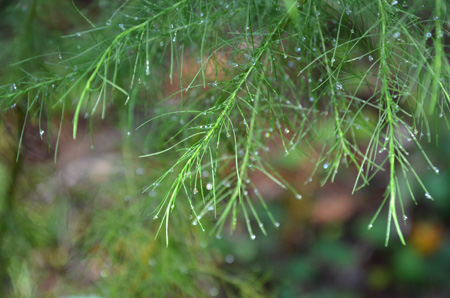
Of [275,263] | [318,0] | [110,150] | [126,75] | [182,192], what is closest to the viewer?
[318,0]

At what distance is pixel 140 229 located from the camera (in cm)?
90

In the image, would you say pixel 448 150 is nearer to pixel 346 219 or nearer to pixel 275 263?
pixel 346 219

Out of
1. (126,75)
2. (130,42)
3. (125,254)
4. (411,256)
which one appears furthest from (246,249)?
(130,42)

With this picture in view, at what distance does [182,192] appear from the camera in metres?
0.88

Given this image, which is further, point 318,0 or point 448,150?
point 448,150

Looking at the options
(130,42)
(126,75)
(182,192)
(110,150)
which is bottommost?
(110,150)

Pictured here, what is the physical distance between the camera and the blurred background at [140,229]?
2.96ft

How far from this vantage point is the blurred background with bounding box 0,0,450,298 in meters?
0.90

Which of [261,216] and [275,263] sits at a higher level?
[261,216]

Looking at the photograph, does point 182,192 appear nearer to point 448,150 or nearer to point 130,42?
point 130,42

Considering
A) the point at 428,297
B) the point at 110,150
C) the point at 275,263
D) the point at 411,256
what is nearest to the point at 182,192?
the point at 110,150

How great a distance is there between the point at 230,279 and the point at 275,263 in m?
0.52

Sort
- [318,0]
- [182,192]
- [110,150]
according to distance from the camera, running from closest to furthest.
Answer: [318,0] < [182,192] < [110,150]

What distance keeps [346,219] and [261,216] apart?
9.9 inches
